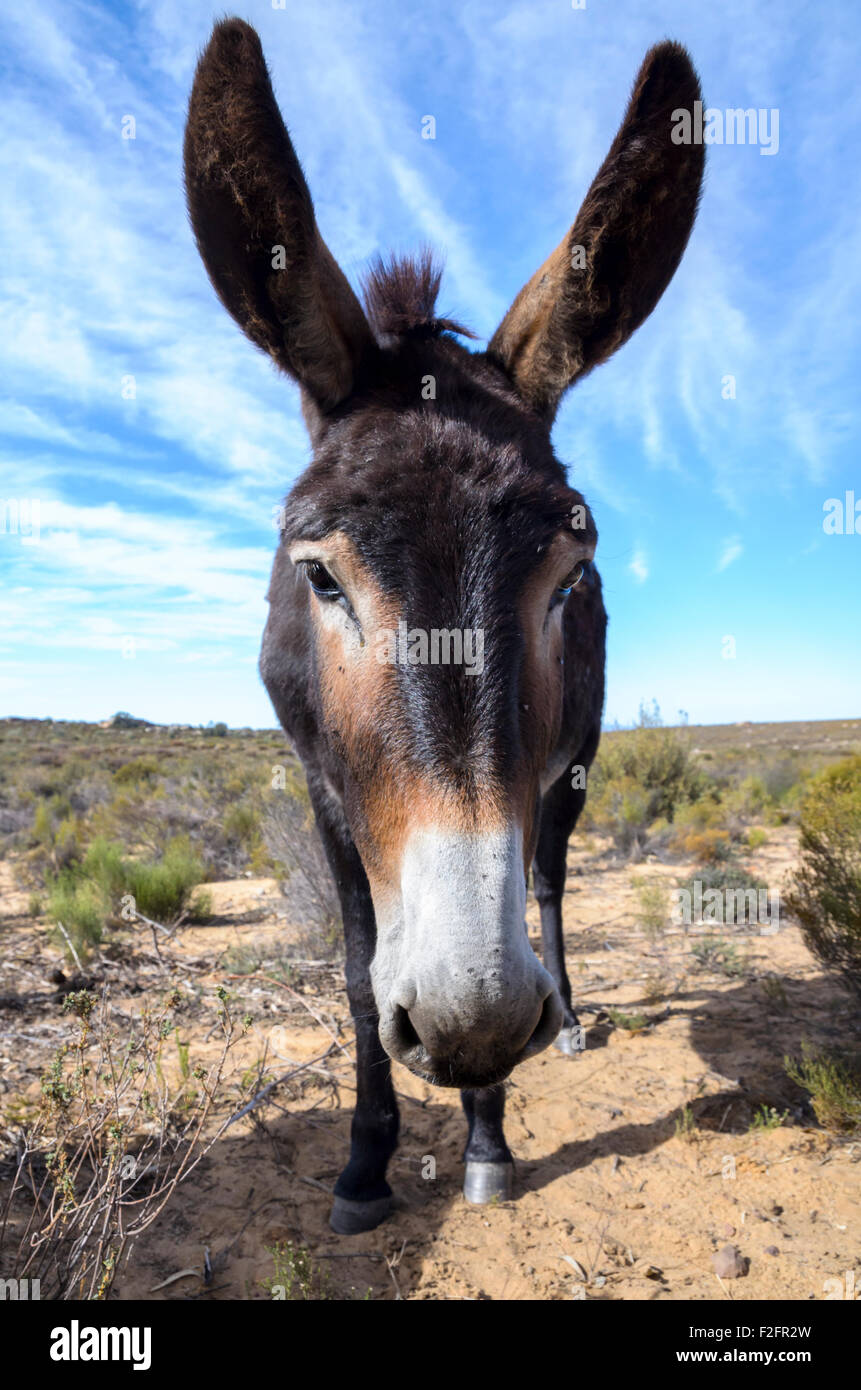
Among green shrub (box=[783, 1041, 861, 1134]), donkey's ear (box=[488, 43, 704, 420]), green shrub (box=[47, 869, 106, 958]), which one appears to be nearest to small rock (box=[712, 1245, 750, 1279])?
green shrub (box=[783, 1041, 861, 1134])

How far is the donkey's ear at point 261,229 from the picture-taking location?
6.64 feet

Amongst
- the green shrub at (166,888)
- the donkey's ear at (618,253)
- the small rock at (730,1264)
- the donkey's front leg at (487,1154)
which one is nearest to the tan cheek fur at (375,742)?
the donkey's ear at (618,253)

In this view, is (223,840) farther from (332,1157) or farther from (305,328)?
(305,328)

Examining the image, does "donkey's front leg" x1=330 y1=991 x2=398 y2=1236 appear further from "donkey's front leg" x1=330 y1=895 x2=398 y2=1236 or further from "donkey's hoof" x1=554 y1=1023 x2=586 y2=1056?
"donkey's hoof" x1=554 y1=1023 x2=586 y2=1056

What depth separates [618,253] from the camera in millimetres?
2527

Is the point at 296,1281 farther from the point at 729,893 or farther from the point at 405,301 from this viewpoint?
the point at 729,893

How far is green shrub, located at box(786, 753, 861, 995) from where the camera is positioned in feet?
14.2

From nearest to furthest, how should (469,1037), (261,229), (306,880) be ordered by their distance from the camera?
(469,1037), (261,229), (306,880)

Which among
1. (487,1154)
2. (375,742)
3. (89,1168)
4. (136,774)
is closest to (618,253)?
(375,742)

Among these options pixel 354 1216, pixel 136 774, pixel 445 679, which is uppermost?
pixel 445 679

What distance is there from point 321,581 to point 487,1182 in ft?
8.86

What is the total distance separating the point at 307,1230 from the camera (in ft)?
9.60

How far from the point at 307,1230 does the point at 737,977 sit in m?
4.14
